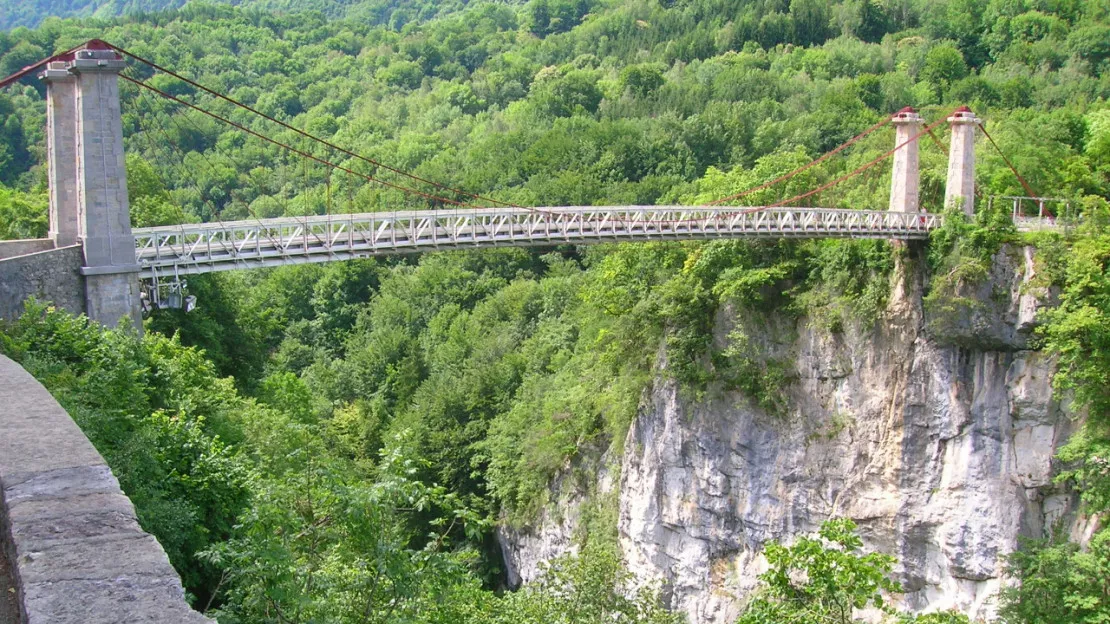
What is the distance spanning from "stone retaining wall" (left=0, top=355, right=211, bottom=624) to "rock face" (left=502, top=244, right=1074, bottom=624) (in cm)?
2240

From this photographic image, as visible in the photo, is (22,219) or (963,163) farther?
(963,163)

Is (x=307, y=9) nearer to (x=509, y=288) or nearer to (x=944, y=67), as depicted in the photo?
(x=944, y=67)

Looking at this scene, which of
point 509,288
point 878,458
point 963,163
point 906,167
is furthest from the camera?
point 509,288

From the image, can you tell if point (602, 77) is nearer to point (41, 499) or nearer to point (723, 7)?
point (723, 7)

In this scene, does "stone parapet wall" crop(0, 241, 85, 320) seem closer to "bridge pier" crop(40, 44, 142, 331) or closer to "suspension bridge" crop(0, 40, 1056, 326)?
"suspension bridge" crop(0, 40, 1056, 326)

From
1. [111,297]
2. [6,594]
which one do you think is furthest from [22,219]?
[6,594]

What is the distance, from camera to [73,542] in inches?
180

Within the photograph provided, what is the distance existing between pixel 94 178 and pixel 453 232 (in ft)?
26.2

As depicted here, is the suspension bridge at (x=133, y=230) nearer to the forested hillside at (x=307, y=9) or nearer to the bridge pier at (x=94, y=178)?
the bridge pier at (x=94, y=178)

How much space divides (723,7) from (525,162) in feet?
113

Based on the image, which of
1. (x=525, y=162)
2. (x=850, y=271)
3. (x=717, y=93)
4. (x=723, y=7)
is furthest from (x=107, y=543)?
(x=723, y=7)

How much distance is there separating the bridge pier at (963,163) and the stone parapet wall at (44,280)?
2023 cm

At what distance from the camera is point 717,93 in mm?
68062

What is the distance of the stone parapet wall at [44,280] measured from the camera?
17000 millimetres
